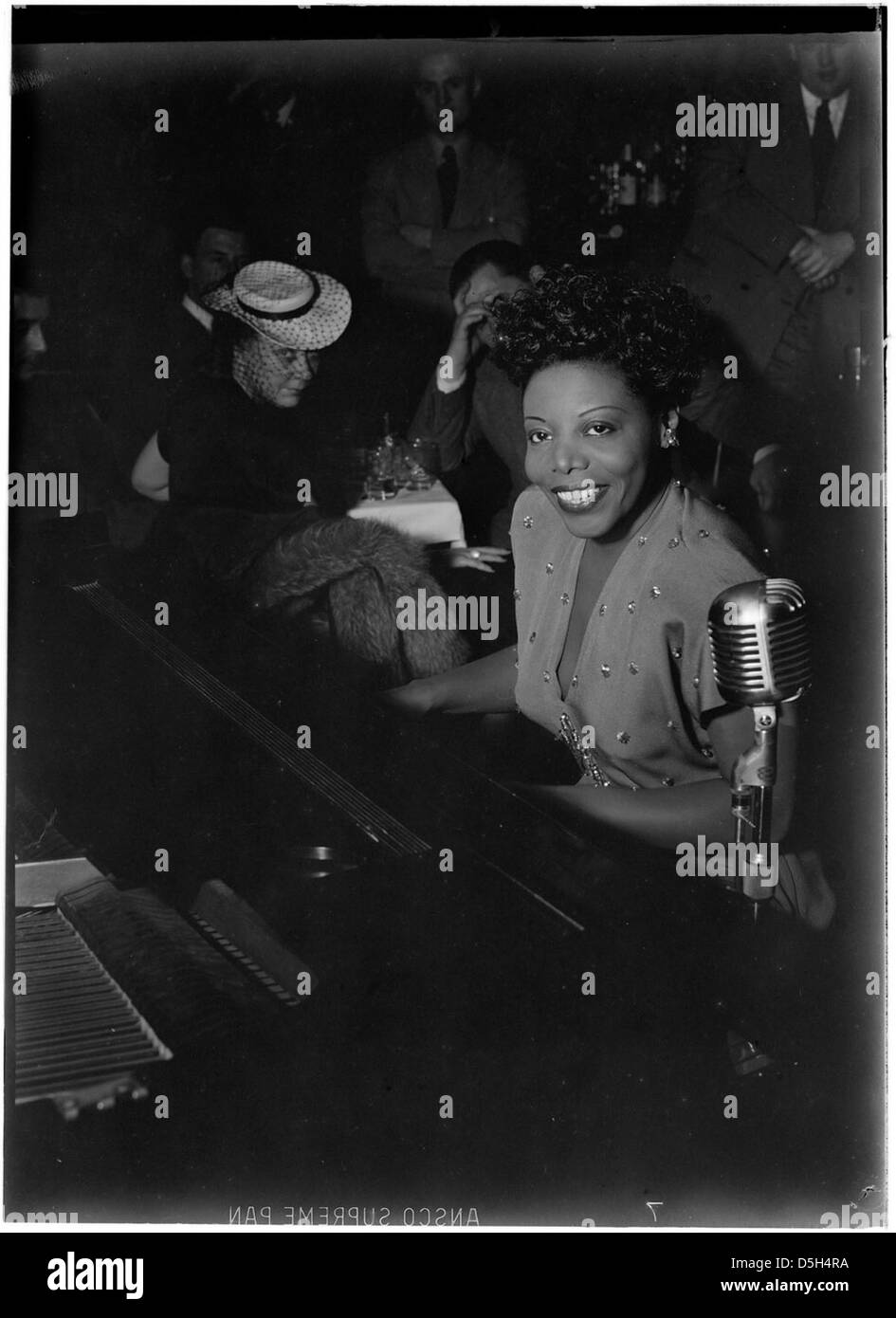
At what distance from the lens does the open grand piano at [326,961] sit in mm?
2498

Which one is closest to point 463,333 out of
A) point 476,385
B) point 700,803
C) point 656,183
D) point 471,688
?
point 476,385

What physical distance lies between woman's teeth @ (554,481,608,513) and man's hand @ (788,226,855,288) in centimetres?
55

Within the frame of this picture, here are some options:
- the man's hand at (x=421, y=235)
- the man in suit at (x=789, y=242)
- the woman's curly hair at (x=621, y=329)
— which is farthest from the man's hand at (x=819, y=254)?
the man's hand at (x=421, y=235)

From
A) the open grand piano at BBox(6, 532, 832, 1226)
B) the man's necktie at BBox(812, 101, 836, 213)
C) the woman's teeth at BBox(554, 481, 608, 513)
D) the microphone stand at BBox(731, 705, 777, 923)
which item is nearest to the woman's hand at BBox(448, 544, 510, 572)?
the woman's teeth at BBox(554, 481, 608, 513)

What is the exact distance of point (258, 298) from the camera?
2521 millimetres

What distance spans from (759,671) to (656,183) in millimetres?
918

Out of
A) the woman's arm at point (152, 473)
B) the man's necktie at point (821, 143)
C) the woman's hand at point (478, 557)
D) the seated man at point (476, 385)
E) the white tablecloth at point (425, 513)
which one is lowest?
the woman's hand at point (478, 557)

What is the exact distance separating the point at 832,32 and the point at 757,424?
0.75 meters

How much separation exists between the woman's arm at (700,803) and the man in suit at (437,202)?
0.93m

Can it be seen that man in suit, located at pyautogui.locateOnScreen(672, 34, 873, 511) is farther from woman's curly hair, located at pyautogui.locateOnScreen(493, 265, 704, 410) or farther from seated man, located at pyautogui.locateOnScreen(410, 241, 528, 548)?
seated man, located at pyautogui.locateOnScreen(410, 241, 528, 548)

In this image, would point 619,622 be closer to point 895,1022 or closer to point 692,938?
point 692,938

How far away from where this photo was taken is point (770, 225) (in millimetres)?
2498

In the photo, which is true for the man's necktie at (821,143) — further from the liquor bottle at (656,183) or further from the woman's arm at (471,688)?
the woman's arm at (471,688)
